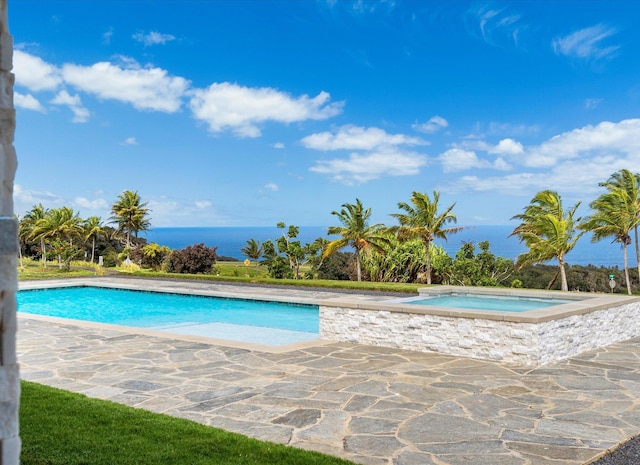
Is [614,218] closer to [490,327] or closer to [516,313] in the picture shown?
[516,313]

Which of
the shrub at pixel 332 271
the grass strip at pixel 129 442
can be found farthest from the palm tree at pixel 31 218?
the grass strip at pixel 129 442

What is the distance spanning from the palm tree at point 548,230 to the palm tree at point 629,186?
1.38 m

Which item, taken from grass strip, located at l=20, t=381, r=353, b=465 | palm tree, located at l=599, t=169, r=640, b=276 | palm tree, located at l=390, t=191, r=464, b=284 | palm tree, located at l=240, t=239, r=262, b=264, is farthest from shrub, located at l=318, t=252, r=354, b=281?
grass strip, located at l=20, t=381, r=353, b=465

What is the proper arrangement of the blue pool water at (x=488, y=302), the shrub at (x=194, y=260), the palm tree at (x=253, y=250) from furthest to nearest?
the palm tree at (x=253, y=250) < the shrub at (x=194, y=260) < the blue pool water at (x=488, y=302)

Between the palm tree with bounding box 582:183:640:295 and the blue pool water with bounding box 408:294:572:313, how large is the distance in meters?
7.58

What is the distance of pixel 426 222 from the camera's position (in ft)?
69.9

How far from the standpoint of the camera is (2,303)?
6.35ft

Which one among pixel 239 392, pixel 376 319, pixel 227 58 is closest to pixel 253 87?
pixel 227 58

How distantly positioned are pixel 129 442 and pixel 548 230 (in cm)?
1772

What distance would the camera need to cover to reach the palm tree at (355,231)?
21531mm

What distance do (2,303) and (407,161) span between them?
5894cm

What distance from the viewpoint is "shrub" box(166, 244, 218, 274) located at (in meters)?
26.5

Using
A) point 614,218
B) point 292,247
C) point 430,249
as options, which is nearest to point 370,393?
point 614,218

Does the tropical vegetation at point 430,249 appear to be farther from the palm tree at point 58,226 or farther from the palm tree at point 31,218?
the palm tree at point 31,218
